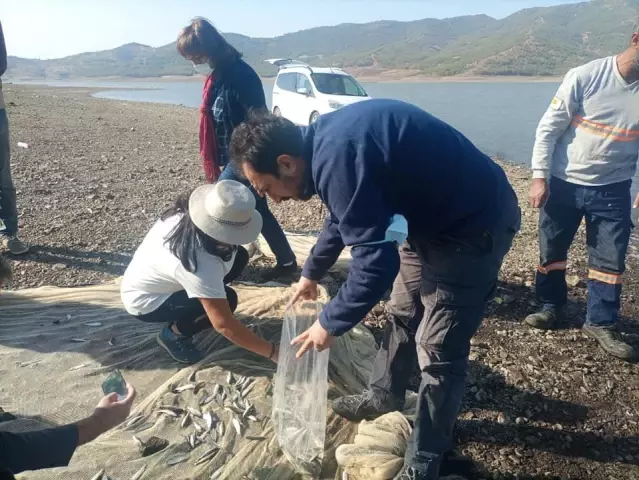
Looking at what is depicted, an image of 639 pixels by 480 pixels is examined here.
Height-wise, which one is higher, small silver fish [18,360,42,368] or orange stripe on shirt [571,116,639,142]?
orange stripe on shirt [571,116,639,142]

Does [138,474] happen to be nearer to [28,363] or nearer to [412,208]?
[28,363]

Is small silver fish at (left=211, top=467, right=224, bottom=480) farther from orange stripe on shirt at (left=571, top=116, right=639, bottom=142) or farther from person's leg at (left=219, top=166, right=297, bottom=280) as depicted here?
orange stripe on shirt at (left=571, top=116, right=639, bottom=142)

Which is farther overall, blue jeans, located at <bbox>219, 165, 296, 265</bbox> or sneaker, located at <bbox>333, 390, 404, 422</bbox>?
blue jeans, located at <bbox>219, 165, 296, 265</bbox>

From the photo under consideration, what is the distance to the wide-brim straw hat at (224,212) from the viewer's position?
238 cm

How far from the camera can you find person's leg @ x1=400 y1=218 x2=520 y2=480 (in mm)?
2168

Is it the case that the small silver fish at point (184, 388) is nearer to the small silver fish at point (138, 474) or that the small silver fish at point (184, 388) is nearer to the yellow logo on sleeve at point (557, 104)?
the small silver fish at point (138, 474)

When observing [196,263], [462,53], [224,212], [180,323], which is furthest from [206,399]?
[462,53]

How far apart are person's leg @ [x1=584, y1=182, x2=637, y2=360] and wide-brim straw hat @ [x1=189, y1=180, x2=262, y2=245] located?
2.29 metres

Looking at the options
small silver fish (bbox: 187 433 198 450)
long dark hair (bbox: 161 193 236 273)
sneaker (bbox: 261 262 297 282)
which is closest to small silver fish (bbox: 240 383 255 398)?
Result: small silver fish (bbox: 187 433 198 450)

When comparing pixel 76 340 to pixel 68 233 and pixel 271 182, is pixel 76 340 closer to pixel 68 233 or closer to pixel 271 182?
pixel 271 182

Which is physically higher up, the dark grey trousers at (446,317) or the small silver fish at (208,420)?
the dark grey trousers at (446,317)

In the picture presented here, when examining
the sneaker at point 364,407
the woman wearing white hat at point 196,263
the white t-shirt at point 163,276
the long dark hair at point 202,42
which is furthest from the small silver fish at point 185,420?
the long dark hair at point 202,42

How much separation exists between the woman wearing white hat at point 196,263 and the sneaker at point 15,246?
7.28ft

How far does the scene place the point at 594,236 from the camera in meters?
3.55
